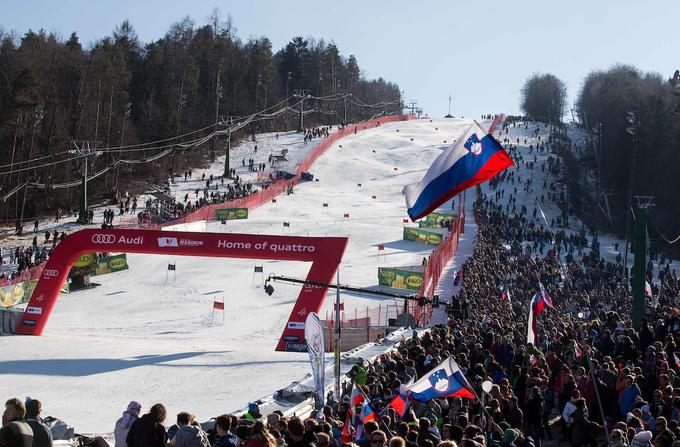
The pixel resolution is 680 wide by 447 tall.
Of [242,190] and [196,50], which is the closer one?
[242,190]

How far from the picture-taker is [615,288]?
96.6ft

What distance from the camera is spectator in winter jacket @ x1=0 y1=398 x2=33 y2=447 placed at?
19.1 feet

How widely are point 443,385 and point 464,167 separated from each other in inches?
123

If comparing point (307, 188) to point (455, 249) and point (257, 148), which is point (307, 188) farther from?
point (455, 249)

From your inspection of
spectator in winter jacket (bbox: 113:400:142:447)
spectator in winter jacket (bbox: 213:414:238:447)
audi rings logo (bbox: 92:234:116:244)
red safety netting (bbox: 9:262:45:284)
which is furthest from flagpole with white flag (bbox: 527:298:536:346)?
red safety netting (bbox: 9:262:45:284)

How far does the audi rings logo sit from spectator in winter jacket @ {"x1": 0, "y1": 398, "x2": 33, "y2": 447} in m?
21.0

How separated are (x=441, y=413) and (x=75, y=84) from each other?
63557mm

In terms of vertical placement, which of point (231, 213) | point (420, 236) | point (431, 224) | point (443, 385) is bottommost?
point (420, 236)

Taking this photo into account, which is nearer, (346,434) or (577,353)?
(346,434)

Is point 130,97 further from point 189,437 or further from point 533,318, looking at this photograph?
point 189,437

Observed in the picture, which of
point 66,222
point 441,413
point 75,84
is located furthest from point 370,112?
point 441,413

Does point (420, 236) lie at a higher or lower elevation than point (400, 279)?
higher

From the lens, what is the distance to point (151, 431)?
23.1 feet

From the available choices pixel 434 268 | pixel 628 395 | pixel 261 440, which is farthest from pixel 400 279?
pixel 261 440
